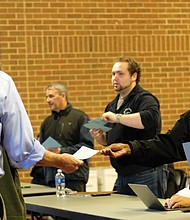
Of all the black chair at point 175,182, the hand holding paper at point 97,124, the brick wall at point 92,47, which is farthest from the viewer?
the brick wall at point 92,47

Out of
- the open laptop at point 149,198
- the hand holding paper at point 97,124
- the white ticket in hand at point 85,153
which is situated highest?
the hand holding paper at point 97,124

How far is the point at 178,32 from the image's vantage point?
39.8 ft

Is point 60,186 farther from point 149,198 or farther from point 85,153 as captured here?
point 149,198

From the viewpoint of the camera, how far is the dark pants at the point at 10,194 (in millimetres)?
4223

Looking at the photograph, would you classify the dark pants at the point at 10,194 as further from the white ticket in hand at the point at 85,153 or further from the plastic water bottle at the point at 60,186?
the plastic water bottle at the point at 60,186

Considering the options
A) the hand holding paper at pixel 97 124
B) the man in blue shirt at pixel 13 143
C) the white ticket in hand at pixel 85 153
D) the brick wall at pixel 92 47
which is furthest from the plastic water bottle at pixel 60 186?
the brick wall at pixel 92 47

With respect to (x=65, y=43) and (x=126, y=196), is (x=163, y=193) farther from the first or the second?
(x=65, y=43)

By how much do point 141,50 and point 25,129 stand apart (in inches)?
313

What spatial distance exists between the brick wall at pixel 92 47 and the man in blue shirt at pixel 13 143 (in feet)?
22.5

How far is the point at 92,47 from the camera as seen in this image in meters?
11.6

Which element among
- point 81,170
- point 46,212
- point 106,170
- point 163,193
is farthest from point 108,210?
point 106,170

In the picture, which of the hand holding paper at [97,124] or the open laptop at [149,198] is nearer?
the open laptop at [149,198]

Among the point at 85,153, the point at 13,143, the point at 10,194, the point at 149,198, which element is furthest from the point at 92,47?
the point at 13,143

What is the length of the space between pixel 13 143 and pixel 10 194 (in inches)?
13.5
